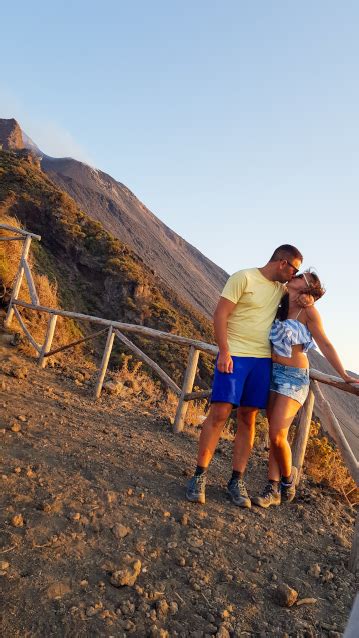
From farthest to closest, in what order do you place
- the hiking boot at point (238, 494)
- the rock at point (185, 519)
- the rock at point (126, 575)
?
1. the hiking boot at point (238, 494)
2. the rock at point (185, 519)
3. the rock at point (126, 575)

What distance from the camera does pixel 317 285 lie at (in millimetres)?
3184

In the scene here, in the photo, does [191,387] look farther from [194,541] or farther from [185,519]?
[194,541]

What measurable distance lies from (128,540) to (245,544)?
75 cm

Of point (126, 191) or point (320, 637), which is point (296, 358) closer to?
point (320, 637)

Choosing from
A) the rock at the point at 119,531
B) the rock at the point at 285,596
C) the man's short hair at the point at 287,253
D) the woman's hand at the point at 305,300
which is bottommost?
the rock at the point at 119,531

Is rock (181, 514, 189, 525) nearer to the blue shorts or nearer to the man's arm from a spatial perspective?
the blue shorts

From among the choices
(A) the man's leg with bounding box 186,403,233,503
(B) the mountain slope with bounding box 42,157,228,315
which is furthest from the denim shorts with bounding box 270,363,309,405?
(B) the mountain slope with bounding box 42,157,228,315

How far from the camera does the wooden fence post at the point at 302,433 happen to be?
13.0ft

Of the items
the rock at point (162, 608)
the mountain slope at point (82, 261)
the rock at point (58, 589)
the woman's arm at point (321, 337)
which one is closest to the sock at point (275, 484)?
the woman's arm at point (321, 337)

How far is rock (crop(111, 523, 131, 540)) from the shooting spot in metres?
2.55

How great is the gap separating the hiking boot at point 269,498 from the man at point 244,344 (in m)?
0.11

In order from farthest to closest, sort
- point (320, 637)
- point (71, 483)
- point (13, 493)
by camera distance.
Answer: point (71, 483) → point (13, 493) → point (320, 637)

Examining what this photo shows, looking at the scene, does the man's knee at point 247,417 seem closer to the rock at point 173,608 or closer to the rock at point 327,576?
the rock at point 327,576

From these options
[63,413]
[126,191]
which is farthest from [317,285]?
[126,191]
